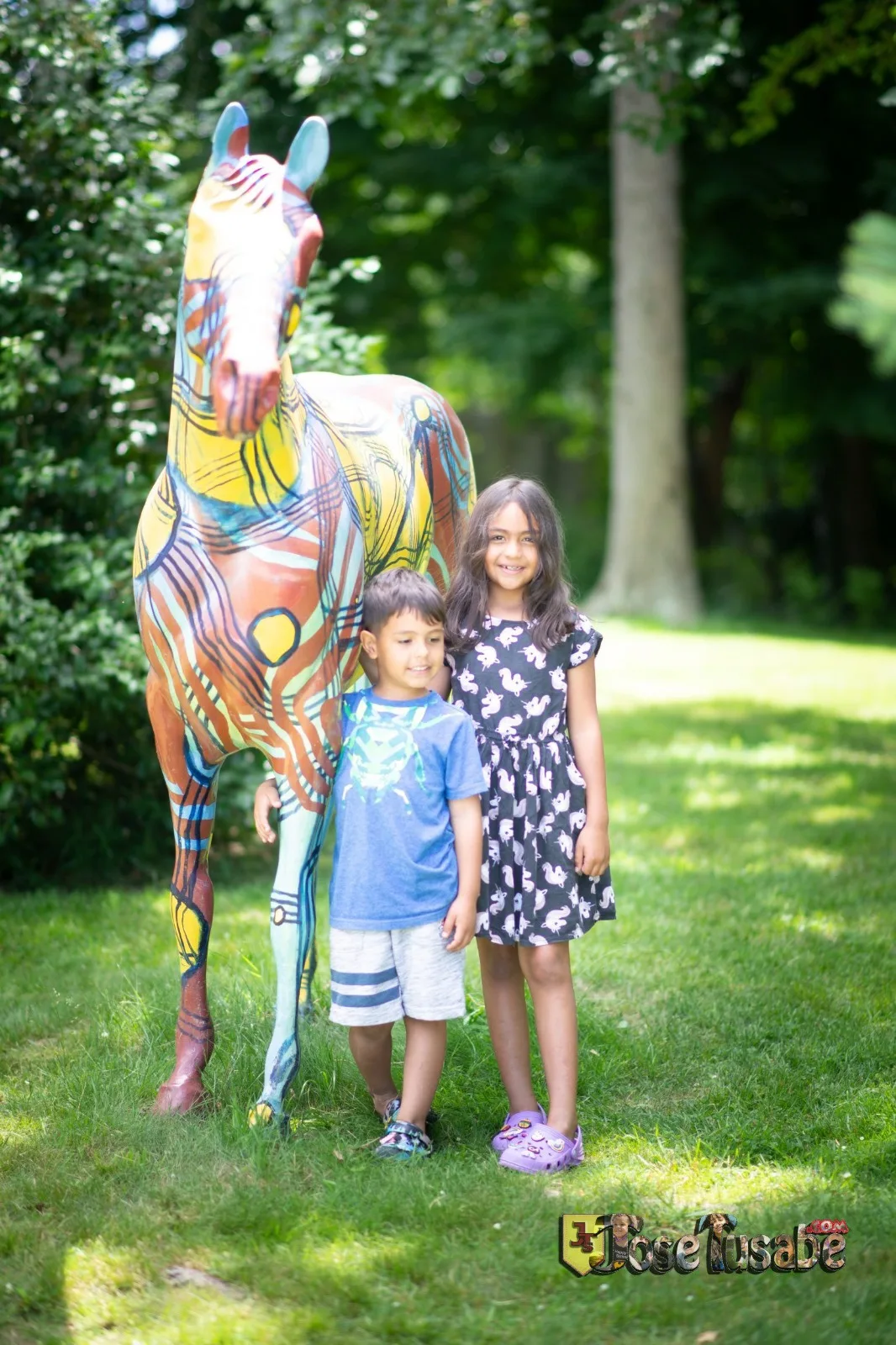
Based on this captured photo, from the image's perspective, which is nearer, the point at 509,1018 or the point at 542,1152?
the point at 542,1152

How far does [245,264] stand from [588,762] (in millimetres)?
1464

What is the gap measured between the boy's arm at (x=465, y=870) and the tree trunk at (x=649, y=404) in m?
10.2

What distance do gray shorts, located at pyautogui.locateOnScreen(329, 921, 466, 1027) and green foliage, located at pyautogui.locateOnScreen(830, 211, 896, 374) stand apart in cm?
178

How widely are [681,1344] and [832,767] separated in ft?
17.9

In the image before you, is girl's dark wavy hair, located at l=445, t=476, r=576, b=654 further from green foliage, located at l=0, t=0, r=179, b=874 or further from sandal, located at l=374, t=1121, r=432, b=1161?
green foliage, located at l=0, t=0, r=179, b=874

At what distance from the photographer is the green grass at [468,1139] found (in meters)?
2.70

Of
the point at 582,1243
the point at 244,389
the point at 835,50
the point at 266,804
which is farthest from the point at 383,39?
the point at 582,1243

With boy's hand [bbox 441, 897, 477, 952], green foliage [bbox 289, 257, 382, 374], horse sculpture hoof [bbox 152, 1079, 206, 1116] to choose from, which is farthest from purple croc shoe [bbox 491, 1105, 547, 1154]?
green foliage [bbox 289, 257, 382, 374]

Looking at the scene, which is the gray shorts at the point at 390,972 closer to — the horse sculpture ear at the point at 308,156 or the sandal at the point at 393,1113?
the sandal at the point at 393,1113

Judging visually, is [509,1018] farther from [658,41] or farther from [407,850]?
[658,41]

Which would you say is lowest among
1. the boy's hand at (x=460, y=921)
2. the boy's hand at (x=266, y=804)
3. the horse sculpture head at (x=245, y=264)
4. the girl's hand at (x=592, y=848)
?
→ the boy's hand at (x=460, y=921)

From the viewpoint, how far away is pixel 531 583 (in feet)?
11.5

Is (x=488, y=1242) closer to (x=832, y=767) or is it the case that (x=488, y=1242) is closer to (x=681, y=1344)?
(x=681, y=1344)

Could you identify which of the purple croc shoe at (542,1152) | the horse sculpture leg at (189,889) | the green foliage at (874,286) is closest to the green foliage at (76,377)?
the horse sculpture leg at (189,889)
